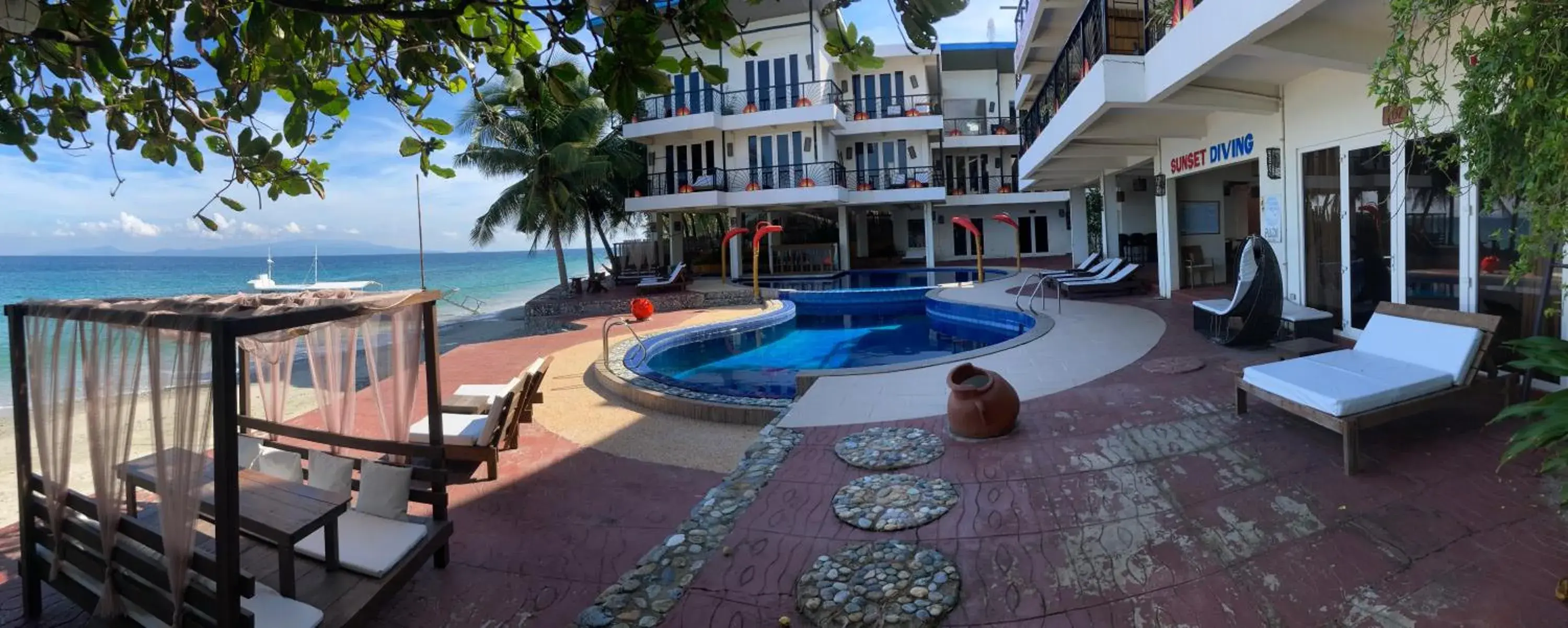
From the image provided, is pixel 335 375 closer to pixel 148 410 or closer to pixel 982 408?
pixel 148 410

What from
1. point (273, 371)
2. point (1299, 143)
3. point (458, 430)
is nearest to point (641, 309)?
point (458, 430)

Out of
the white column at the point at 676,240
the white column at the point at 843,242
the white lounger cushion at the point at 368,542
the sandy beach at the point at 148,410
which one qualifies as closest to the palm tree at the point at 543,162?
the white column at the point at 676,240

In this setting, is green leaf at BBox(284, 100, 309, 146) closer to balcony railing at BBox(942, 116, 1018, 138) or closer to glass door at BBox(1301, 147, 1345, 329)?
glass door at BBox(1301, 147, 1345, 329)

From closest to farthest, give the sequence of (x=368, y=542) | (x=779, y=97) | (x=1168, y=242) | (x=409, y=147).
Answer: (x=409, y=147) → (x=368, y=542) → (x=1168, y=242) → (x=779, y=97)

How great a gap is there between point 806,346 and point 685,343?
→ 7.31 feet

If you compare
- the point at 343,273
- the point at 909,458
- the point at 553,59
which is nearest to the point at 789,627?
the point at 909,458

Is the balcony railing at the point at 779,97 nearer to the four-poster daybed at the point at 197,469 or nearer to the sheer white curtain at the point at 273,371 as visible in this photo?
the sheer white curtain at the point at 273,371

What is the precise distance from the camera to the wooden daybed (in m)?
4.41

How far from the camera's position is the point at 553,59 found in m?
3.06

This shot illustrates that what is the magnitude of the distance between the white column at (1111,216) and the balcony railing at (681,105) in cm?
1165

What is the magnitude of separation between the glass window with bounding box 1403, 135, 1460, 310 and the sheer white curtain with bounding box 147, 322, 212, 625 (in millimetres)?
8198

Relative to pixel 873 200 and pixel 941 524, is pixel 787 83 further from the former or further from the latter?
pixel 941 524

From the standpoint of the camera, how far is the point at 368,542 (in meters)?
3.95

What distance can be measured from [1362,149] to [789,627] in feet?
25.2
